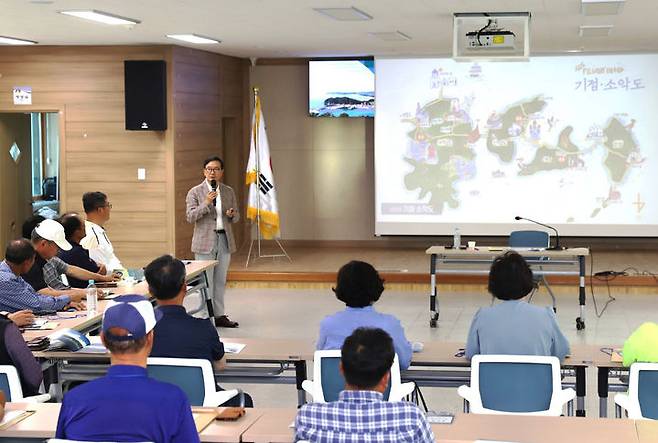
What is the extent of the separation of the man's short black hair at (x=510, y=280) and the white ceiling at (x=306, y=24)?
12.2ft

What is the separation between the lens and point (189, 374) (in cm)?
440

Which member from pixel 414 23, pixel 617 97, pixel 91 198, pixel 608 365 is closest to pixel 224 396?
pixel 608 365

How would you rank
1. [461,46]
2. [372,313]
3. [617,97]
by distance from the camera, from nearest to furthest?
[372,313]
[461,46]
[617,97]

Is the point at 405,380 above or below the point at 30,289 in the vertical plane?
below

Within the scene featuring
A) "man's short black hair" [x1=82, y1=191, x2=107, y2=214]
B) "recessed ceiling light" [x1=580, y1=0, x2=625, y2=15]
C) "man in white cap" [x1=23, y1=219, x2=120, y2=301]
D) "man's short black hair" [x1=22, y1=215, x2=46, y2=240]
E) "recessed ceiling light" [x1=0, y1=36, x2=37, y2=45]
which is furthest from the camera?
"recessed ceiling light" [x1=0, y1=36, x2=37, y2=45]

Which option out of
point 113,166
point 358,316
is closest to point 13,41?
point 113,166

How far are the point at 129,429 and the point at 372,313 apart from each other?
2099mm

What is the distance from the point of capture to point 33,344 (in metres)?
5.33

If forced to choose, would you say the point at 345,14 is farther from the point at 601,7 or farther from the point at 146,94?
the point at 146,94

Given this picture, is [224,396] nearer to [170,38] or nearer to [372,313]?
[372,313]

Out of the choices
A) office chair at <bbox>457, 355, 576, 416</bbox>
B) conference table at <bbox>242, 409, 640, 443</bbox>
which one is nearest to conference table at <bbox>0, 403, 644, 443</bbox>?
conference table at <bbox>242, 409, 640, 443</bbox>

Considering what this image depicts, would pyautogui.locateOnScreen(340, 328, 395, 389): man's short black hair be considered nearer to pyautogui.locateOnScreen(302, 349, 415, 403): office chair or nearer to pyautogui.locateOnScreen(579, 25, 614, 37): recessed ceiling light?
pyautogui.locateOnScreen(302, 349, 415, 403): office chair

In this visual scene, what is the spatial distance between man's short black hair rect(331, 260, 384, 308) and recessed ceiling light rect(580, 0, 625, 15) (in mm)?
4276

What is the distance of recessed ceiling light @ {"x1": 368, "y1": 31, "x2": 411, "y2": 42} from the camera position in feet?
35.7
